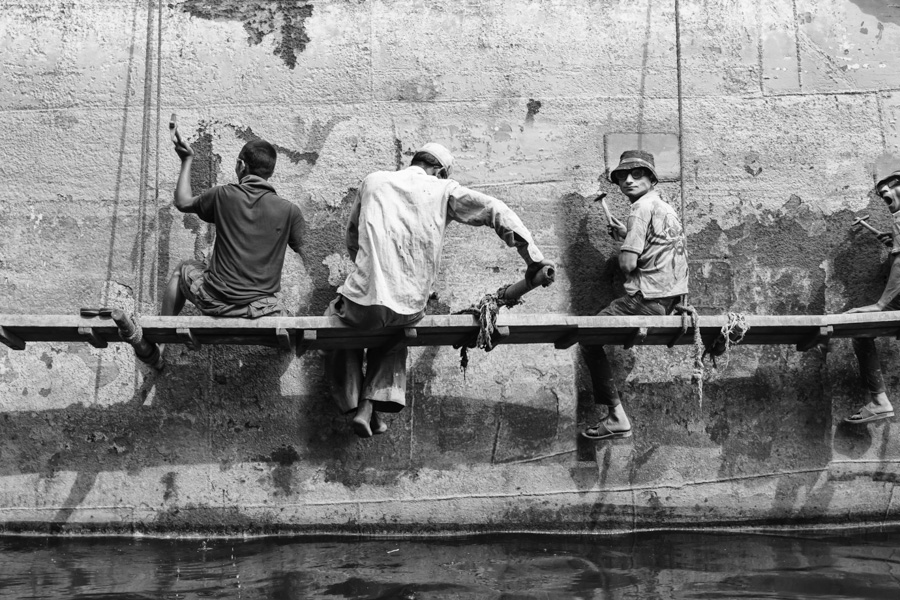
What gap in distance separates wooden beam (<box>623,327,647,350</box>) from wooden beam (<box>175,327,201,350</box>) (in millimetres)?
2404

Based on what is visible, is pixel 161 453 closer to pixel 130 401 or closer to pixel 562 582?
pixel 130 401

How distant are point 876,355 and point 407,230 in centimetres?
301

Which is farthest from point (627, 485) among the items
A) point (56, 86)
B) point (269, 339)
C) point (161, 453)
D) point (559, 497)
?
point (56, 86)

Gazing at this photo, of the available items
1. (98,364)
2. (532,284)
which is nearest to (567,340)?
(532,284)

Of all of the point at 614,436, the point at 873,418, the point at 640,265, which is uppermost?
the point at 640,265

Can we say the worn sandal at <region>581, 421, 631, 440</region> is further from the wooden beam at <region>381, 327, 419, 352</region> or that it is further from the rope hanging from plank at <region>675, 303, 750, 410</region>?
the wooden beam at <region>381, 327, 419, 352</region>

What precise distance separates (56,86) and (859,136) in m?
5.08

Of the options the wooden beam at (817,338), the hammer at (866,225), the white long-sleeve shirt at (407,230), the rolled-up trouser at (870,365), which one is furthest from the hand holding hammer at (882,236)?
the white long-sleeve shirt at (407,230)

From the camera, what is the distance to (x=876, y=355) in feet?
24.3

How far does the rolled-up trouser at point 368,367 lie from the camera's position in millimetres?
6520

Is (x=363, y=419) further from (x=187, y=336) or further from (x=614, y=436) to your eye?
(x=614, y=436)

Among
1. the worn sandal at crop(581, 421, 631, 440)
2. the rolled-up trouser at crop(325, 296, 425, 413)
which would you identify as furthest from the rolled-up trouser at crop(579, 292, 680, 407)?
the rolled-up trouser at crop(325, 296, 425, 413)

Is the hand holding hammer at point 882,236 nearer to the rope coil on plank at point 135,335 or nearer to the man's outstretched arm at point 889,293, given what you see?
the man's outstretched arm at point 889,293

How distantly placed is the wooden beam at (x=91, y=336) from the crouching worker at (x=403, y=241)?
125 cm
